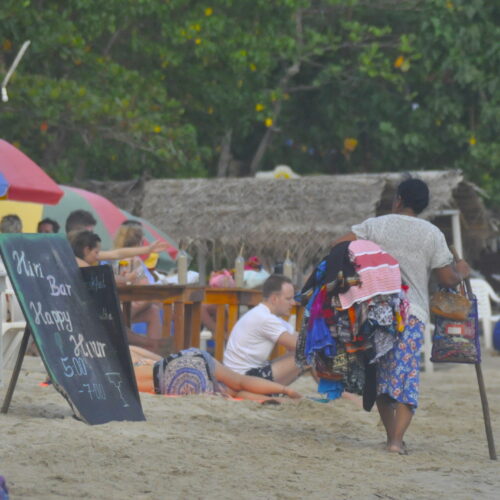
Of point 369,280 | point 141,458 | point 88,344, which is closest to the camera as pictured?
point 141,458

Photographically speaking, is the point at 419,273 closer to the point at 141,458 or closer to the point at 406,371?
the point at 406,371

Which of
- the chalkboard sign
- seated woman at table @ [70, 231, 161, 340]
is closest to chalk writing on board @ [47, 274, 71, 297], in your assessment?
the chalkboard sign

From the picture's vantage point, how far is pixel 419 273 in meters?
6.95

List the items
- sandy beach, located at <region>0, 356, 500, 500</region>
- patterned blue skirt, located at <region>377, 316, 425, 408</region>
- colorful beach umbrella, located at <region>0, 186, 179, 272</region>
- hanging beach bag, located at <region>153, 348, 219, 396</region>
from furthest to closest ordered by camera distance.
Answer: colorful beach umbrella, located at <region>0, 186, 179, 272</region>
hanging beach bag, located at <region>153, 348, 219, 396</region>
patterned blue skirt, located at <region>377, 316, 425, 408</region>
sandy beach, located at <region>0, 356, 500, 500</region>

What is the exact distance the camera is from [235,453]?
6453 mm

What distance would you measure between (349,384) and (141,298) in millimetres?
3434

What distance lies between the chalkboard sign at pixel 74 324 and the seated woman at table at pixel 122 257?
4.18ft

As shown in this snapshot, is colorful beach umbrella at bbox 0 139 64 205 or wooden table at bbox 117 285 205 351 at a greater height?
colorful beach umbrella at bbox 0 139 64 205

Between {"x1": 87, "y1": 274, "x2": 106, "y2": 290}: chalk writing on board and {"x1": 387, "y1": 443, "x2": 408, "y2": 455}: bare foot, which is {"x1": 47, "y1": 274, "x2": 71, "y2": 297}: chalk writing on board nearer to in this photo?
{"x1": 87, "y1": 274, "x2": 106, "y2": 290}: chalk writing on board

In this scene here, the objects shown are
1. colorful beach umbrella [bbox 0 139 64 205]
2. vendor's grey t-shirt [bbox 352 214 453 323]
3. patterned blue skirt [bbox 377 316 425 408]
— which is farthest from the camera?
colorful beach umbrella [bbox 0 139 64 205]

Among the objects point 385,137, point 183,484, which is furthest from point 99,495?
point 385,137

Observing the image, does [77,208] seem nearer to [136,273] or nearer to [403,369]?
[136,273]

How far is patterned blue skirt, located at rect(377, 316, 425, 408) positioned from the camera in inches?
267

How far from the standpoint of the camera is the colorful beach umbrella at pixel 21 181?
1014 cm
